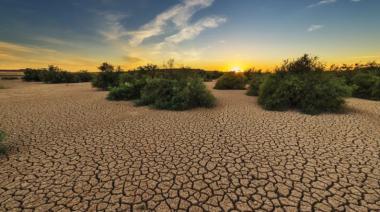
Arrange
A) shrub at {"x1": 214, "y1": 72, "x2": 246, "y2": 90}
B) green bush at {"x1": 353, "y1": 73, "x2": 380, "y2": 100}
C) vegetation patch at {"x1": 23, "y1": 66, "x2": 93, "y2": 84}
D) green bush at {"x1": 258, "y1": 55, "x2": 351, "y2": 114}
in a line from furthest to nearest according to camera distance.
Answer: vegetation patch at {"x1": 23, "y1": 66, "x2": 93, "y2": 84} → shrub at {"x1": 214, "y1": 72, "x2": 246, "y2": 90} → green bush at {"x1": 353, "y1": 73, "x2": 380, "y2": 100} → green bush at {"x1": 258, "y1": 55, "x2": 351, "y2": 114}

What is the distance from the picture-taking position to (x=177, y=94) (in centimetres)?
884

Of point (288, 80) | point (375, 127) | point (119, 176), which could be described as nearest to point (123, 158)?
point (119, 176)

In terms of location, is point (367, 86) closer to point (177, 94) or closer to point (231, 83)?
point (231, 83)

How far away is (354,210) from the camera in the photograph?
2455 mm

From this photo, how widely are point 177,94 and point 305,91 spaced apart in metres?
5.98

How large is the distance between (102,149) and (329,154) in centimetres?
521

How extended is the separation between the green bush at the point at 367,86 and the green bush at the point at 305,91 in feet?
13.5

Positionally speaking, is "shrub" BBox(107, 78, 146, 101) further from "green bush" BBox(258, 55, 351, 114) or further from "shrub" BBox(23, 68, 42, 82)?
"shrub" BBox(23, 68, 42, 82)

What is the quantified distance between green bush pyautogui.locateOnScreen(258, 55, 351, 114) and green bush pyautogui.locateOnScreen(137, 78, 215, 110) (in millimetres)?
2976

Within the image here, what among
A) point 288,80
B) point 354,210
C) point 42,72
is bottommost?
point 354,210

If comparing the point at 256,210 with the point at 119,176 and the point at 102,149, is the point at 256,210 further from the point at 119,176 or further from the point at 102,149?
the point at 102,149

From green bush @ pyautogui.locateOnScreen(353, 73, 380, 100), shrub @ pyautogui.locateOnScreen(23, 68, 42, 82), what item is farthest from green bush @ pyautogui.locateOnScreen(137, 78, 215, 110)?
shrub @ pyautogui.locateOnScreen(23, 68, 42, 82)

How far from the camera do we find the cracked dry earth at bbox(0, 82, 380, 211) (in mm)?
2629

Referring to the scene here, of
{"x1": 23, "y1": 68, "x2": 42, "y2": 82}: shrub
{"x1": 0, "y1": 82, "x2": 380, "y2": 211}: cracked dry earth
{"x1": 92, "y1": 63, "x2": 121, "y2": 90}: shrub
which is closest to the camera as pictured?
{"x1": 0, "y1": 82, "x2": 380, "y2": 211}: cracked dry earth
